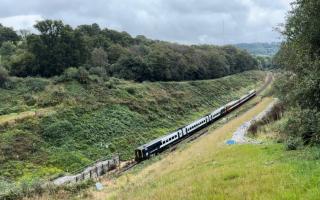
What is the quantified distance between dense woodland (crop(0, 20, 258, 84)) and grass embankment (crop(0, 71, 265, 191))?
5.35 metres

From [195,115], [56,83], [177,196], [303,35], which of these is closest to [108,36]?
[195,115]

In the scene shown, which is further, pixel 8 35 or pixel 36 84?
pixel 8 35

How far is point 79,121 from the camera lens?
5559cm

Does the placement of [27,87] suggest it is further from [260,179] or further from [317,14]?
[260,179]

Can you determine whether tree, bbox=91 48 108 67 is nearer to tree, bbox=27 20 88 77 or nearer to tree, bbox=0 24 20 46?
tree, bbox=27 20 88 77

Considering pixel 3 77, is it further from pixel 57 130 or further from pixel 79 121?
pixel 57 130

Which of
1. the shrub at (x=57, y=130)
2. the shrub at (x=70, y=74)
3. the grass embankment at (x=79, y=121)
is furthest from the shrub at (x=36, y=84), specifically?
the shrub at (x=57, y=130)

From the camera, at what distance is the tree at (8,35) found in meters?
112

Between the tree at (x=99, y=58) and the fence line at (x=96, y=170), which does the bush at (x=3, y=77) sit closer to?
the tree at (x=99, y=58)

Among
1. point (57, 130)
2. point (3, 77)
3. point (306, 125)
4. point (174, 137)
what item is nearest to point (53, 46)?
point (3, 77)

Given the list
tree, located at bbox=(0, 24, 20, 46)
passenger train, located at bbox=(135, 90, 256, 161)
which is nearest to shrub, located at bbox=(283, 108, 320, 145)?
passenger train, located at bbox=(135, 90, 256, 161)

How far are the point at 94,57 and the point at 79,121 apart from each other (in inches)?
1381

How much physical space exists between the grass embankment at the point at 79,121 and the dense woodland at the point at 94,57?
5354mm

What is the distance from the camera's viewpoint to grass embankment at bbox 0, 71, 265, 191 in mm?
44062
